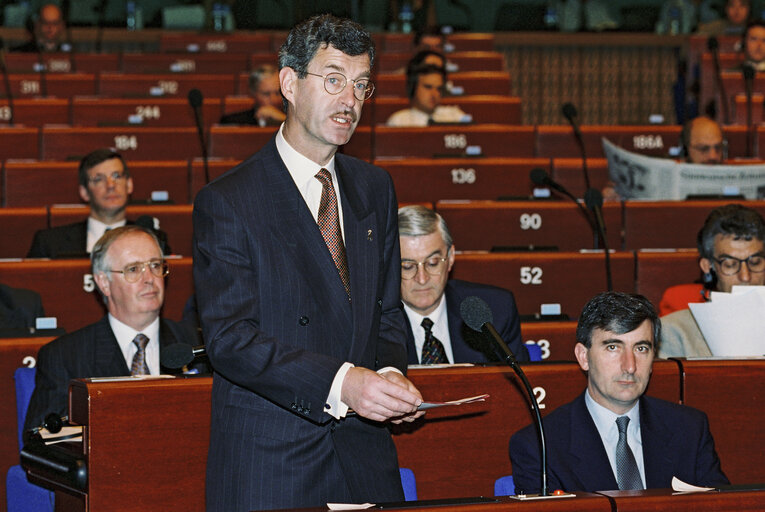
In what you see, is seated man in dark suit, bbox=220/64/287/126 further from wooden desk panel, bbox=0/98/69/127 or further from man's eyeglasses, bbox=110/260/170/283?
man's eyeglasses, bbox=110/260/170/283

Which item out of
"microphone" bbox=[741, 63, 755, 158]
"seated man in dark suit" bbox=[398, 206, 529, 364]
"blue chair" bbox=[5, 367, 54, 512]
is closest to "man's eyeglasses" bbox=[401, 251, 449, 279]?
"seated man in dark suit" bbox=[398, 206, 529, 364]

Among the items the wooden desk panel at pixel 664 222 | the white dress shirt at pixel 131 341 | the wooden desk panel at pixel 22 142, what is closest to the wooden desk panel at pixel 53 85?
the wooden desk panel at pixel 22 142

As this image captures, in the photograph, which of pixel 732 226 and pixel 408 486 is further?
pixel 732 226

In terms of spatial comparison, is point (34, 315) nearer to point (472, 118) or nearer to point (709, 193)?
point (709, 193)

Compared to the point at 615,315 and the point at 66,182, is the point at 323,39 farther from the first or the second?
the point at 66,182

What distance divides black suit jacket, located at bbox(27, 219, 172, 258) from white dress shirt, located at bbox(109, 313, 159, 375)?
4.01ft

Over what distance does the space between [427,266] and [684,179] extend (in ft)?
7.18

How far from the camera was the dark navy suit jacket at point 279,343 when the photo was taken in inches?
72.6

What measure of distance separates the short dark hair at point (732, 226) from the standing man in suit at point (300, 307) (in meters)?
2.16

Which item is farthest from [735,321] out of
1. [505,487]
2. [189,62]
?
[189,62]

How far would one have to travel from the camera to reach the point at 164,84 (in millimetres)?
7801

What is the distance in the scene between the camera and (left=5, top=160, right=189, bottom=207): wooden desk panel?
5.69 m

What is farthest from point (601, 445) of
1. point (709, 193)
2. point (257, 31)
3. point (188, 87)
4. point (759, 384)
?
point (257, 31)

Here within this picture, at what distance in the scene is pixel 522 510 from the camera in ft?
5.35
